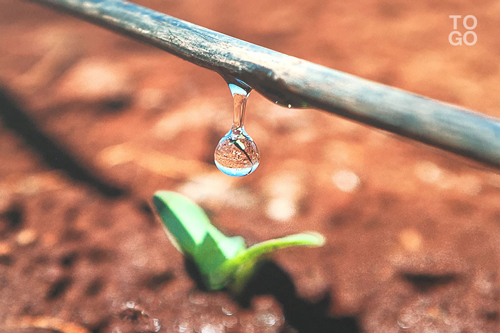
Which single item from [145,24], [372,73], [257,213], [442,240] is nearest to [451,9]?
[372,73]

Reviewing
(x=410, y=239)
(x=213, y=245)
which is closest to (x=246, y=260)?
(x=213, y=245)

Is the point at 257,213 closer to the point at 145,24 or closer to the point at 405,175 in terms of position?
the point at 405,175

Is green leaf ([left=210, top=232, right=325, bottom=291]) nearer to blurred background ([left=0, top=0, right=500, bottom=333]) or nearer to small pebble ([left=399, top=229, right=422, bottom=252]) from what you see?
blurred background ([left=0, top=0, right=500, bottom=333])

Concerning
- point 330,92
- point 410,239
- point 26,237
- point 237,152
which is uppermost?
point 330,92

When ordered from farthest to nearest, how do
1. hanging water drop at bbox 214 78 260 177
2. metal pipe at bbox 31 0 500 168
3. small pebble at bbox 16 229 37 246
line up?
small pebble at bbox 16 229 37 246, hanging water drop at bbox 214 78 260 177, metal pipe at bbox 31 0 500 168

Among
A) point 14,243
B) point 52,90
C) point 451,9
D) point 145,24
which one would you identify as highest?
point 451,9

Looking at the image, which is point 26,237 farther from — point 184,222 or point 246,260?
point 246,260

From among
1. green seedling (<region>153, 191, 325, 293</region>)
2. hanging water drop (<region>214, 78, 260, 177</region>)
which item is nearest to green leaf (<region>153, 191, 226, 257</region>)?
green seedling (<region>153, 191, 325, 293</region>)
